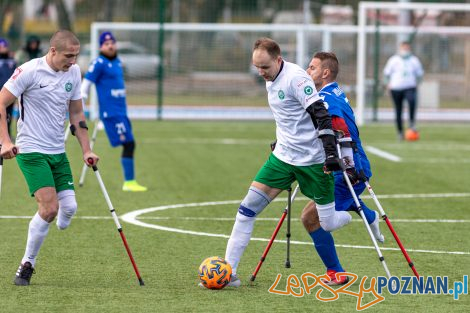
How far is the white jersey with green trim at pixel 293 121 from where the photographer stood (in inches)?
343

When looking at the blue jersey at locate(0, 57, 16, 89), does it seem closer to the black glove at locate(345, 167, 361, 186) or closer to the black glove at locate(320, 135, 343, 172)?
the black glove at locate(345, 167, 361, 186)

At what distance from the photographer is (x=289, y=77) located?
868cm

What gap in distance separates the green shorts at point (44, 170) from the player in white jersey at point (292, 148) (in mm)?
1531

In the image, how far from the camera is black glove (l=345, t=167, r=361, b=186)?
9.06m

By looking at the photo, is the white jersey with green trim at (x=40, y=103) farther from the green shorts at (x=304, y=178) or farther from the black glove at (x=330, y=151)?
the black glove at (x=330, y=151)

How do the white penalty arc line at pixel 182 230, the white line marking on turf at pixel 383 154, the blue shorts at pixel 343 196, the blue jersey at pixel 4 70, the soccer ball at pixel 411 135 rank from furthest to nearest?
the soccer ball at pixel 411 135, the blue jersey at pixel 4 70, the white line marking on turf at pixel 383 154, the white penalty arc line at pixel 182 230, the blue shorts at pixel 343 196

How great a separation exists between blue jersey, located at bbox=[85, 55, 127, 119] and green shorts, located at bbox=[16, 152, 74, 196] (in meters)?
6.34

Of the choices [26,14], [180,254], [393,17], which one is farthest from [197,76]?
[180,254]

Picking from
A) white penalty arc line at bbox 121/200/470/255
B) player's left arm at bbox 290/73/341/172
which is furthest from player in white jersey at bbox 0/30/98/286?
white penalty arc line at bbox 121/200/470/255

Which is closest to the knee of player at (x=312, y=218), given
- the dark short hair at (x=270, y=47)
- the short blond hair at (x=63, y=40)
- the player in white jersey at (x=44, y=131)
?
the dark short hair at (x=270, y=47)

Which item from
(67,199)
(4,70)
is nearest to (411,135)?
(4,70)

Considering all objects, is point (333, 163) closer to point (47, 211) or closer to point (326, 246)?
point (326, 246)

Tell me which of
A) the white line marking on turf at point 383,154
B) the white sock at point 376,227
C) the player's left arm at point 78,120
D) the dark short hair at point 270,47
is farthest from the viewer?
the white line marking on turf at point 383,154

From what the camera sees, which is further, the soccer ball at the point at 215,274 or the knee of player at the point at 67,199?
the knee of player at the point at 67,199
